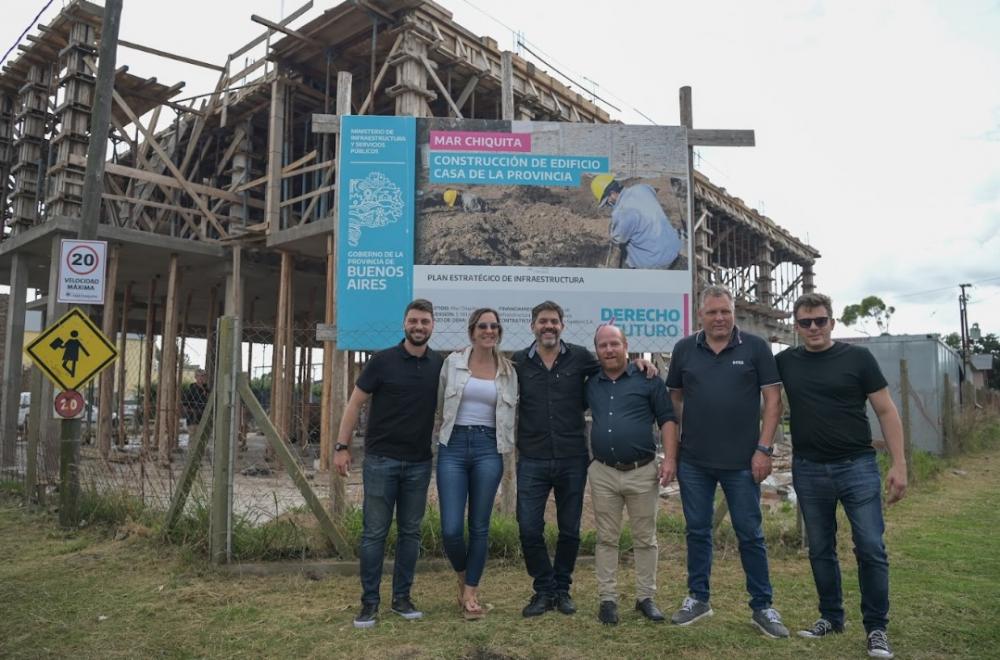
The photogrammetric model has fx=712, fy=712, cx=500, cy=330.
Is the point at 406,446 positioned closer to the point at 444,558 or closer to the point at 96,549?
the point at 444,558

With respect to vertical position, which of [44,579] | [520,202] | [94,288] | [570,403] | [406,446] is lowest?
[44,579]

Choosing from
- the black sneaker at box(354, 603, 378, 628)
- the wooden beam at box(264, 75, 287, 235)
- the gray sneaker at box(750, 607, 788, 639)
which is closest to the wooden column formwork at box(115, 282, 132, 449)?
the wooden beam at box(264, 75, 287, 235)

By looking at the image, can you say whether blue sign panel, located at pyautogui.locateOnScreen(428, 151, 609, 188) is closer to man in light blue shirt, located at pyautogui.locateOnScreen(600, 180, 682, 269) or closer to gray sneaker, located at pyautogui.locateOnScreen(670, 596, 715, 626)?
man in light blue shirt, located at pyautogui.locateOnScreen(600, 180, 682, 269)

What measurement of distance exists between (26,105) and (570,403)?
14.3m

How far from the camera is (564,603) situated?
417 centimetres

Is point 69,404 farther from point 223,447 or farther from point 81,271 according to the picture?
point 223,447

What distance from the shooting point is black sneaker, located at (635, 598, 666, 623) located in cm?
399

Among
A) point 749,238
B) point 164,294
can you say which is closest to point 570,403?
point 164,294

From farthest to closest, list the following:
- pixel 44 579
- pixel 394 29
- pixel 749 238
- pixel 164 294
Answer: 1. pixel 749 238
2. pixel 164 294
3. pixel 394 29
4. pixel 44 579

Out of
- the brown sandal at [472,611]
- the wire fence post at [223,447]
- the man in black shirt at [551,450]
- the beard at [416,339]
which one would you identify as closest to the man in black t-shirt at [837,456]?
the man in black shirt at [551,450]

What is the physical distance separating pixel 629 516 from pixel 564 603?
2.14 ft

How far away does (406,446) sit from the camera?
4094mm

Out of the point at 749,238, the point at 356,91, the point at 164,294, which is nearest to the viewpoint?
the point at 356,91

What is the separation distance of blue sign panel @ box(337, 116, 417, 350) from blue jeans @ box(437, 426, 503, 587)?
185cm
